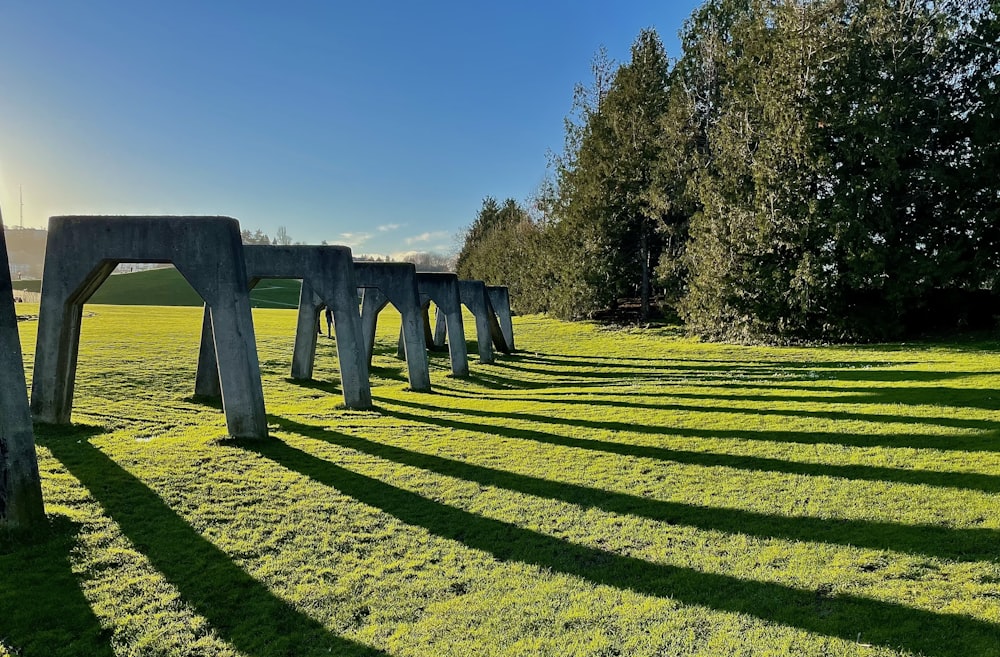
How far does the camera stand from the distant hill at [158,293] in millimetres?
63094

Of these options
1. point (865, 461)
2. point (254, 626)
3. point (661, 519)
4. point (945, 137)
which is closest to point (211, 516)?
point (254, 626)

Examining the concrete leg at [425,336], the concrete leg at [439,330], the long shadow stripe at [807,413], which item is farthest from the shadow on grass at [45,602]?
the concrete leg at [439,330]

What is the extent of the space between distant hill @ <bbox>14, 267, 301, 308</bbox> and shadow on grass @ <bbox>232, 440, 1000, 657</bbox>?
202ft

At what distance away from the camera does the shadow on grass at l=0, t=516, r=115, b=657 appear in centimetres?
430

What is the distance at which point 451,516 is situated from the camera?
6934 millimetres

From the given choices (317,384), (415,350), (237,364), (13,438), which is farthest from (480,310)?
(13,438)

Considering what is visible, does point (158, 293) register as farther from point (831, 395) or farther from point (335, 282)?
point (831, 395)

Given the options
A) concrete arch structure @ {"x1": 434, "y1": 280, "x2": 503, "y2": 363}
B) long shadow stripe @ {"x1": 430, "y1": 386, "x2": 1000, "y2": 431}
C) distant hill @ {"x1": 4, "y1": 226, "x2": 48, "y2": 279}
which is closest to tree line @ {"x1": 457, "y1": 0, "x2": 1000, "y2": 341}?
concrete arch structure @ {"x1": 434, "y1": 280, "x2": 503, "y2": 363}

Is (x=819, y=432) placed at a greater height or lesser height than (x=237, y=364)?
lesser

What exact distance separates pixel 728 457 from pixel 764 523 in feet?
8.53

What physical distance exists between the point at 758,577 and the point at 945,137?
996 inches

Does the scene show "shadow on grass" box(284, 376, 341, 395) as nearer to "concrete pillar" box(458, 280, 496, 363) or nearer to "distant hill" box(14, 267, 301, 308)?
"concrete pillar" box(458, 280, 496, 363)

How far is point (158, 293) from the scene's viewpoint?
220 ft

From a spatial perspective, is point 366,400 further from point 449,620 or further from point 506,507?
point 449,620
